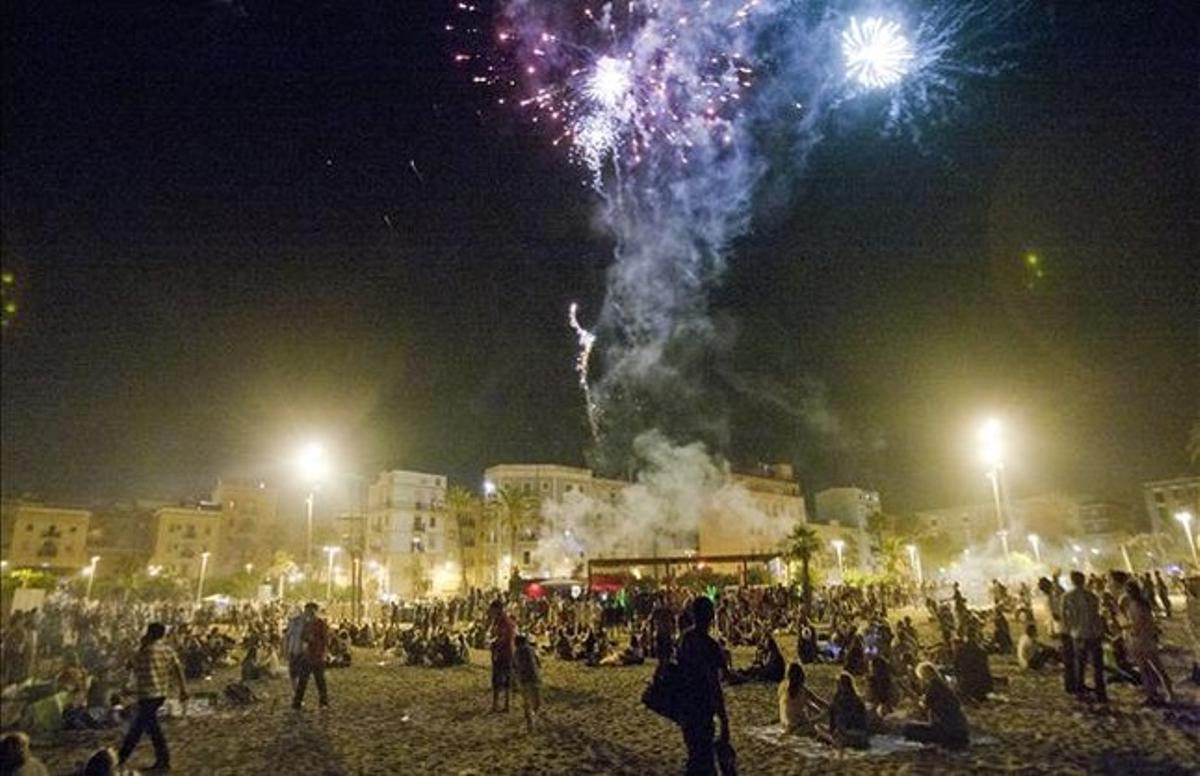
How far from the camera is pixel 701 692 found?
670cm

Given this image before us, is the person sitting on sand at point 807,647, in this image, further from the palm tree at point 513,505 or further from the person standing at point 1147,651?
the palm tree at point 513,505

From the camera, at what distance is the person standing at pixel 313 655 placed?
13984mm

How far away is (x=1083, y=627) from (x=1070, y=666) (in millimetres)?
918

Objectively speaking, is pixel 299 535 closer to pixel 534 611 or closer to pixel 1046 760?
pixel 534 611

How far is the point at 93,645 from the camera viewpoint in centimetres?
2147

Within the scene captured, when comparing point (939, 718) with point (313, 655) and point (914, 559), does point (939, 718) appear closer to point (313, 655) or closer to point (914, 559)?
point (313, 655)

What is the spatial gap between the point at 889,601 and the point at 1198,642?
27.3m

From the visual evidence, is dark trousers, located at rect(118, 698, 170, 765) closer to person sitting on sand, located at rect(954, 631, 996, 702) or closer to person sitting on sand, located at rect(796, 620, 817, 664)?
person sitting on sand, located at rect(954, 631, 996, 702)

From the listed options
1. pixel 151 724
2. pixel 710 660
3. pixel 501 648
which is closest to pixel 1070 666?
pixel 710 660

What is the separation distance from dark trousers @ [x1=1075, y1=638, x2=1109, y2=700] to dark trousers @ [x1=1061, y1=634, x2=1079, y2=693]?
28 millimetres

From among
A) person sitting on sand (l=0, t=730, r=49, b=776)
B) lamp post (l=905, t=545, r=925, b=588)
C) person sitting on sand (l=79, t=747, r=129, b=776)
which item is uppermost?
lamp post (l=905, t=545, r=925, b=588)

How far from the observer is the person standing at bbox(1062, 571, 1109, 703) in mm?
11359

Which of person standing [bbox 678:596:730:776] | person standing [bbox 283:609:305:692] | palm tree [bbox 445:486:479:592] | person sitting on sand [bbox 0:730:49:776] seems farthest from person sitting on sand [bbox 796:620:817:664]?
palm tree [bbox 445:486:479:592]

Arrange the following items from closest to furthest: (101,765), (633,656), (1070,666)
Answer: (101,765) < (1070,666) < (633,656)
